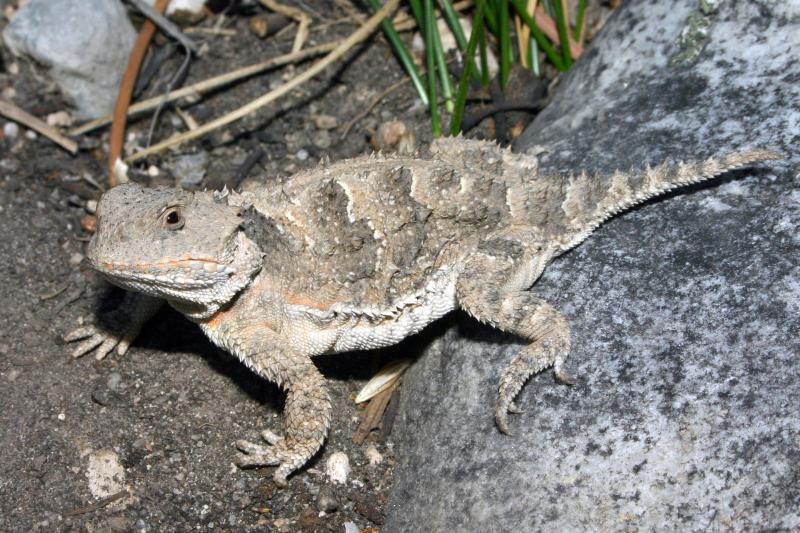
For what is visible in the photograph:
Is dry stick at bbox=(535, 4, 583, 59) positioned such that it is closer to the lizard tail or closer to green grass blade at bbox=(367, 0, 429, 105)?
green grass blade at bbox=(367, 0, 429, 105)

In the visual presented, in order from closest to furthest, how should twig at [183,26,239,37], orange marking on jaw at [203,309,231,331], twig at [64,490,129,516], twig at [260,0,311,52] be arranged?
1. twig at [64,490,129,516]
2. orange marking on jaw at [203,309,231,331]
3. twig at [260,0,311,52]
4. twig at [183,26,239,37]

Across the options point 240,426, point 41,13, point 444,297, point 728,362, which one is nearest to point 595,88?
point 444,297

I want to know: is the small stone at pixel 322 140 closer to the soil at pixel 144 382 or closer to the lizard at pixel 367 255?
the soil at pixel 144 382

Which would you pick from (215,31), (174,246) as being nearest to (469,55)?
(174,246)

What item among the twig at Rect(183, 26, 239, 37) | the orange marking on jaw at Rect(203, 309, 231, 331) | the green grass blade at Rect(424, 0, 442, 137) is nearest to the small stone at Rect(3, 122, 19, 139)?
the twig at Rect(183, 26, 239, 37)

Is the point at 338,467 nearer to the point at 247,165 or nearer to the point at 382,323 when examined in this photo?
the point at 382,323
